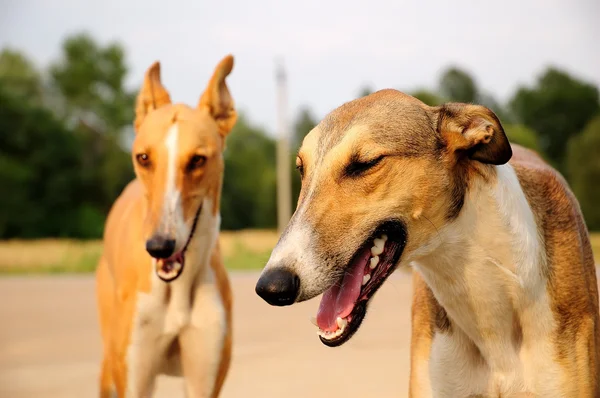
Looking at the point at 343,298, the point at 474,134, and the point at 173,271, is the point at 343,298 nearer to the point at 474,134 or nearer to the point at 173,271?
the point at 474,134

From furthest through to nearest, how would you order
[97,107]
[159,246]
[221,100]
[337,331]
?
[97,107]
[221,100]
[159,246]
[337,331]

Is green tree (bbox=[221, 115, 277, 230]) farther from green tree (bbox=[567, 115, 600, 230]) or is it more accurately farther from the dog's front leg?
the dog's front leg

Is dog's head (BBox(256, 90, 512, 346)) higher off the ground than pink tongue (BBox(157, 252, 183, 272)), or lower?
higher

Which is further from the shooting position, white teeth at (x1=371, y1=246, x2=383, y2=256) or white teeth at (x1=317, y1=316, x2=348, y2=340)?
white teeth at (x1=371, y1=246, x2=383, y2=256)

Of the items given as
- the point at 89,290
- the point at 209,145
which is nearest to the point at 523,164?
the point at 209,145

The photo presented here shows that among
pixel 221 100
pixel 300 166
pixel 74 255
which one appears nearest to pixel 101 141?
pixel 74 255

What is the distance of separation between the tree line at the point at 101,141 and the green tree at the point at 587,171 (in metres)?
0.04

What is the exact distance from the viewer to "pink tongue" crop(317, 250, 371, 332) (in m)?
3.05

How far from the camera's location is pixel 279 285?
2773mm

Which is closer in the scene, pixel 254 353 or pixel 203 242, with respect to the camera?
pixel 203 242

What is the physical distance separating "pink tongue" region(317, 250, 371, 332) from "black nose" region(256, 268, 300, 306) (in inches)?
11.0

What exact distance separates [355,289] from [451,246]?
0.47m

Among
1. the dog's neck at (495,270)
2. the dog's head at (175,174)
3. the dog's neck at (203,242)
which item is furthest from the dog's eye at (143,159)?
the dog's neck at (495,270)

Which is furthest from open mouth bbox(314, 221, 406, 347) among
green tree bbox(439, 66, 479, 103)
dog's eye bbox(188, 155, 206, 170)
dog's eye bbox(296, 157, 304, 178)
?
green tree bbox(439, 66, 479, 103)
